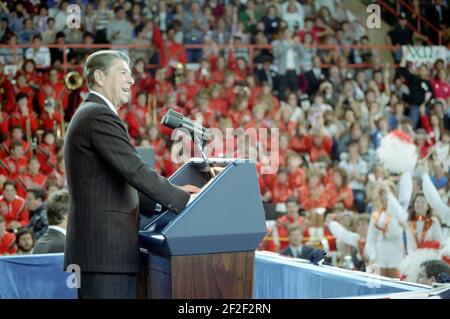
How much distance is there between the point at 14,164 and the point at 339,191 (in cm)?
348

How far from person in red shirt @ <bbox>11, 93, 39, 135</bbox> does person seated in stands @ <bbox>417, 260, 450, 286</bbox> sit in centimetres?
575

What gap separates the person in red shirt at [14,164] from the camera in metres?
8.16

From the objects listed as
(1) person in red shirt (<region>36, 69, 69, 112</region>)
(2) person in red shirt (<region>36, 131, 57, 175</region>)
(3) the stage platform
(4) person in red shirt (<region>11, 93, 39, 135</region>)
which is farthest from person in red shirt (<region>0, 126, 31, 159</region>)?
(3) the stage platform

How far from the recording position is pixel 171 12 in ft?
36.2

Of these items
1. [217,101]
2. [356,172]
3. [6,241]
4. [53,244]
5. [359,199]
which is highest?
[217,101]

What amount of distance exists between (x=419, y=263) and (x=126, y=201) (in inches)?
97.3

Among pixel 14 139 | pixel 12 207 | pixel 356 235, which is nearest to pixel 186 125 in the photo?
pixel 356 235

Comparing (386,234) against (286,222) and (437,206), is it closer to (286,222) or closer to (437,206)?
(437,206)

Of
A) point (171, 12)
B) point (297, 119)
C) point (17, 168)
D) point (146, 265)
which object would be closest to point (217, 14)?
point (171, 12)

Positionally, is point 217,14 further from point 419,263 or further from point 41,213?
point 419,263

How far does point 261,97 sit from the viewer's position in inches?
377

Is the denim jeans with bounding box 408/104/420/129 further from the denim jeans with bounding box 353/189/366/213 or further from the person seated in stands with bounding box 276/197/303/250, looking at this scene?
the person seated in stands with bounding box 276/197/303/250

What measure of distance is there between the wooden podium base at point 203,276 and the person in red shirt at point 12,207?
4.76 meters
